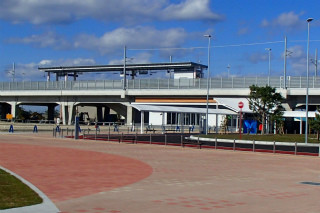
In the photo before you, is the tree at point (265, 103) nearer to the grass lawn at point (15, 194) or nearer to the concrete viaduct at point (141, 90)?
the concrete viaduct at point (141, 90)

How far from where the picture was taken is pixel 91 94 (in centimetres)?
Answer: 7519

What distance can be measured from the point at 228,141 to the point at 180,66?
4595cm

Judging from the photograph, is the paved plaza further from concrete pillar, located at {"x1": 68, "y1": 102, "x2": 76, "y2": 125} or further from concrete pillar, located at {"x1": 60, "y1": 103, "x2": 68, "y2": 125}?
concrete pillar, located at {"x1": 60, "y1": 103, "x2": 68, "y2": 125}

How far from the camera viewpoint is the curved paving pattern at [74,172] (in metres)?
12.4

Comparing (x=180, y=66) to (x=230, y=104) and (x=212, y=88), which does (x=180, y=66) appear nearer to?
(x=212, y=88)

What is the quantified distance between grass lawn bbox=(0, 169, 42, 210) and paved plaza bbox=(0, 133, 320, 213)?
1.58 ft

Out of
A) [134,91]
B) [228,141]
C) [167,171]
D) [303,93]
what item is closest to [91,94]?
[134,91]

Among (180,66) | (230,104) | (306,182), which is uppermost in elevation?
(180,66)

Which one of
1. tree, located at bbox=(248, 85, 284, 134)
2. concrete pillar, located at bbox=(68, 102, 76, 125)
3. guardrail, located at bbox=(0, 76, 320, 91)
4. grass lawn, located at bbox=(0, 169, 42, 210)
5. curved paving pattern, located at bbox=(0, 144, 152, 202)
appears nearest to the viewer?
grass lawn, located at bbox=(0, 169, 42, 210)

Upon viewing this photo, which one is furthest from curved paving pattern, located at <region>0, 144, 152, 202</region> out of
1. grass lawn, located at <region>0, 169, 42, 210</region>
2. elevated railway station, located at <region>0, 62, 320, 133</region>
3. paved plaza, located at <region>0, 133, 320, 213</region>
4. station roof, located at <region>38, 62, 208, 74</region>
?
station roof, located at <region>38, 62, 208, 74</region>

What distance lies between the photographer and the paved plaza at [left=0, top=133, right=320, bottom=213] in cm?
1031

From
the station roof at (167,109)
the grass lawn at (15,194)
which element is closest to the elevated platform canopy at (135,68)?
the station roof at (167,109)

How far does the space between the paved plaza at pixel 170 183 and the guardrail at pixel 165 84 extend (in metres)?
40.9

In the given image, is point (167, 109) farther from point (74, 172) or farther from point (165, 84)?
point (74, 172)
